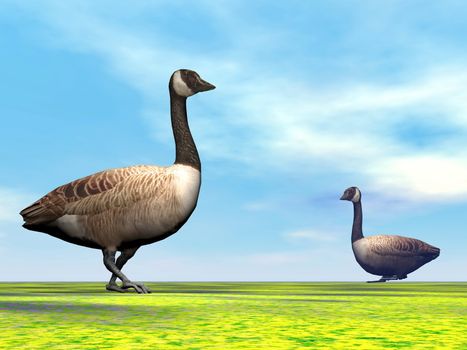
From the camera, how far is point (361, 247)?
89.3ft

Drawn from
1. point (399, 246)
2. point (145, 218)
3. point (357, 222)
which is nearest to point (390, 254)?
point (399, 246)

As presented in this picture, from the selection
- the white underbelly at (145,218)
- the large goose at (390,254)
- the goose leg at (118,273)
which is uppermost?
the large goose at (390,254)

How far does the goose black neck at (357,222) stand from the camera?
27.9m

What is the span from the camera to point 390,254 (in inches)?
1057

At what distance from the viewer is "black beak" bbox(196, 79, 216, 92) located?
13469 mm

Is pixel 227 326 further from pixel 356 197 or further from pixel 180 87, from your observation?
pixel 356 197

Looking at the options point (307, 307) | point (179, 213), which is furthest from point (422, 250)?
point (307, 307)

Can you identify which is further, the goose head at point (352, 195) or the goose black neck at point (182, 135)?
the goose head at point (352, 195)

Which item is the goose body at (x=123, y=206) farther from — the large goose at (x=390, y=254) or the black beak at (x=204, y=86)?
the large goose at (x=390, y=254)

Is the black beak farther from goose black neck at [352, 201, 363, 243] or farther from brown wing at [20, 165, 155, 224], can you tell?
goose black neck at [352, 201, 363, 243]

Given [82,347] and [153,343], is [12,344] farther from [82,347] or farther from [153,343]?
[153,343]

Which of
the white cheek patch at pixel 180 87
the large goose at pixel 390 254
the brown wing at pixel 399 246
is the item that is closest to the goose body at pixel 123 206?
the white cheek patch at pixel 180 87

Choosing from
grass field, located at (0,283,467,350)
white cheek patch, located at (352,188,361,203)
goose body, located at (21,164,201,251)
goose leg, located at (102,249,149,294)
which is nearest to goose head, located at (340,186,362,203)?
white cheek patch, located at (352,188,361,203)

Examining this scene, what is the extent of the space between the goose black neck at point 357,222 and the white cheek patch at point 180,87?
15.6 metres
